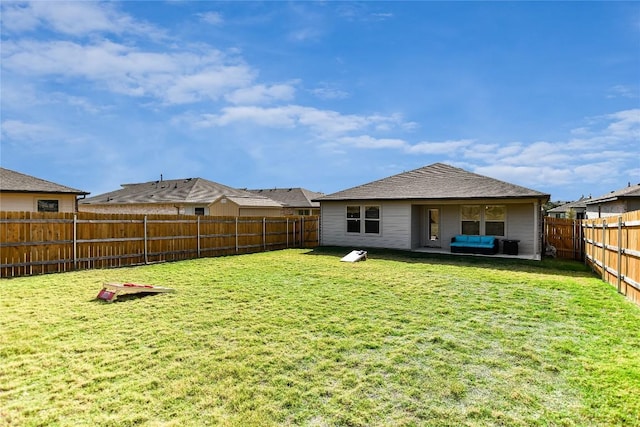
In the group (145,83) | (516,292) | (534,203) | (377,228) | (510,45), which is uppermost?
(510,45)

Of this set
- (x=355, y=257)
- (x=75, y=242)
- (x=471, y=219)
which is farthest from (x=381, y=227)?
(x=75, y=242)

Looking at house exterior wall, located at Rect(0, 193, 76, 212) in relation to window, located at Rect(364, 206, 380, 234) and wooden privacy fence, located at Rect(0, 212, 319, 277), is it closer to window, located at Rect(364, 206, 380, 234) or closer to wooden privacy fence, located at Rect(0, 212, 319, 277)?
wooden privacy fence, located at Rect(0, 212, 319, 277)

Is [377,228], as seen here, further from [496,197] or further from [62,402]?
[62,402]

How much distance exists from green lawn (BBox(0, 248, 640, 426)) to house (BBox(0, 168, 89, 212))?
10.7m

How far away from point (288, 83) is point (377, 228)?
7.72m

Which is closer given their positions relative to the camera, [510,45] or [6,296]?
[6,296]

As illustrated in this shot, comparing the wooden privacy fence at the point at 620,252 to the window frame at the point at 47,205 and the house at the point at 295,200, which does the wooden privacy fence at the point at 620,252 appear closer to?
the window frame at the point at 47,205

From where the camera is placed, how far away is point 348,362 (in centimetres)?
389

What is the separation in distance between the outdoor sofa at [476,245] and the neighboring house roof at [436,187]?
6.39 feet

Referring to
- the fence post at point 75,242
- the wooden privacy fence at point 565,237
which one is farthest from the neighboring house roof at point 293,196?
the fence post at point 75,242

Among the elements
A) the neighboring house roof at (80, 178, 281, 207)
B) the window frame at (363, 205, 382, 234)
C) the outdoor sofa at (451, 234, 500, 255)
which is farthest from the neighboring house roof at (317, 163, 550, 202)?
the neighboring house roof at (80, 178, 281, 207)

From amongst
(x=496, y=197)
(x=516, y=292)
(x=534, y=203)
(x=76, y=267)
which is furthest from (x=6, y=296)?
(x=534, y=203)

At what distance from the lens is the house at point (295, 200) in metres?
34.2

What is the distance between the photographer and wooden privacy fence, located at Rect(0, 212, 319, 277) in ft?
32.6
